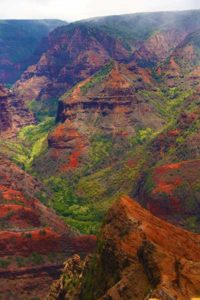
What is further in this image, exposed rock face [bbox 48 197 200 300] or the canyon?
the canyon

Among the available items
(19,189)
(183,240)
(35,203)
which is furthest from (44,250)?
(183,240)

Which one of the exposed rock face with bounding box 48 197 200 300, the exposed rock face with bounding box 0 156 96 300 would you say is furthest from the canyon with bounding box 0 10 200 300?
the exposed rock face with bounding box 0 156 96 300

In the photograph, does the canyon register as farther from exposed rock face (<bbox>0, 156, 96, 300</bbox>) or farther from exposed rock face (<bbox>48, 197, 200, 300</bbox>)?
exposed rock face (<bbox>0, 156, 96, 300</bbox>)

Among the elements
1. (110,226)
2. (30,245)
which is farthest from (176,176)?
(110,226)

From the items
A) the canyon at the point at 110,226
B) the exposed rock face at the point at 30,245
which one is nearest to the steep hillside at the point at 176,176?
the canyon at the point at 110,226

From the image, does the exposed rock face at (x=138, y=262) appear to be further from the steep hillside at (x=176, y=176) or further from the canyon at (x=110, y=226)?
the steep hillside at (x=176, y=176)

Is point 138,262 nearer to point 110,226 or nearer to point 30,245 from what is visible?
point 110,226

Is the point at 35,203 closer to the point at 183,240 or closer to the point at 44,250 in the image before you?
the point at 44,250
